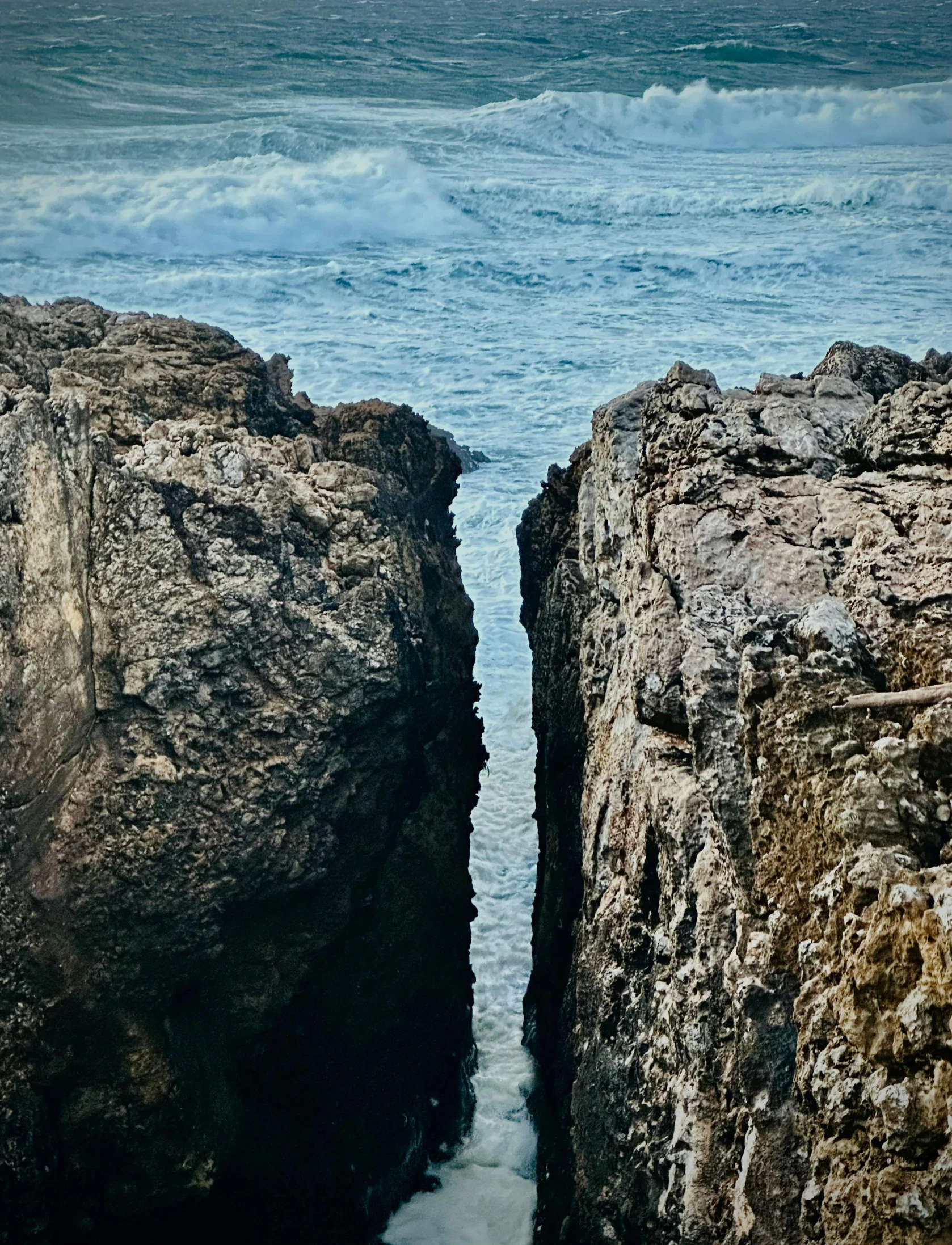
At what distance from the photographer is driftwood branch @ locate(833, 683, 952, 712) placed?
3.88 meters

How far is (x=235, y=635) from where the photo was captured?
653 cm

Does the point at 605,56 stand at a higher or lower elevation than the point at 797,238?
higher

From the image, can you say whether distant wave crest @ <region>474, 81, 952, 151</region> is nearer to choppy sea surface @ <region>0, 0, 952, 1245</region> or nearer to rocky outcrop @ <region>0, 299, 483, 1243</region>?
choppy sea surface @ <region>0, 0, 952, 1245</region>

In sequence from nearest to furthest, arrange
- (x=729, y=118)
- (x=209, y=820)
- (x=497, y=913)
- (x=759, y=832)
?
(x=759, y=832), (x=209, y=820), (x=497, y=913), (x=729, y=118)

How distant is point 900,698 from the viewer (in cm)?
394

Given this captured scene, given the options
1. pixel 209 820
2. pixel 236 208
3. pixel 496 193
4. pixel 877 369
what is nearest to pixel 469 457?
pixel 877 369

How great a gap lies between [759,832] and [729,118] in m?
25.9

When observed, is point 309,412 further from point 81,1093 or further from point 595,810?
point 81,1093

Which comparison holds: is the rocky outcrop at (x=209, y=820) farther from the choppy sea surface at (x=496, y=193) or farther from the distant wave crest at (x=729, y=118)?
the distant wave crest at (x=729, y=118)

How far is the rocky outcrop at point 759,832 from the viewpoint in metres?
3.41

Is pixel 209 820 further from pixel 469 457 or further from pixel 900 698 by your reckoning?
pixel 469 457

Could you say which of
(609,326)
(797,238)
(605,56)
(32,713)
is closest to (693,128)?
(605,56)

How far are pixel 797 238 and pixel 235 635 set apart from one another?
1884 centimetres

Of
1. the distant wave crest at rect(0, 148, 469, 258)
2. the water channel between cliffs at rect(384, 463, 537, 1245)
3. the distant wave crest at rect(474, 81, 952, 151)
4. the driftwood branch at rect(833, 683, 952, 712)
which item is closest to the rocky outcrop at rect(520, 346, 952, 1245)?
the driftwood branch at rect(833, 683, 952, 712)
